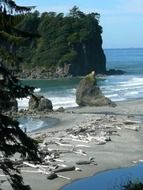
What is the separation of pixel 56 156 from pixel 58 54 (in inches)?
4469

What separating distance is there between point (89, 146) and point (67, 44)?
113 m

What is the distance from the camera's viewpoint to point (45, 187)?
26.3 metres

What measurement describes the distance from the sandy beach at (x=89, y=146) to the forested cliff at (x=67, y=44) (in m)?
86.2

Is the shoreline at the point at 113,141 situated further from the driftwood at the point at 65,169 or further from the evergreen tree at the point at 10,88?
the evergreen tree at the point at 10,88

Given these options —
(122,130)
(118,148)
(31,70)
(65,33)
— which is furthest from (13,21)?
(65,33)

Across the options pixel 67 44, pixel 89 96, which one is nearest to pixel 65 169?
pixel 89 96

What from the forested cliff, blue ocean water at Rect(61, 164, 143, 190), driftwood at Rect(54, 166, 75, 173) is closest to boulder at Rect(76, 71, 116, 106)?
blue ocean water at Rect(61, 164, 143, 190)

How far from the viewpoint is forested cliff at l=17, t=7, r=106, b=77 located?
14025 centimetres

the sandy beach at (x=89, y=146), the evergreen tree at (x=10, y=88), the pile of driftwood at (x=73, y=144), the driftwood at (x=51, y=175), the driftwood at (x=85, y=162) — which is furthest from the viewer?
the driftwood at (x=85, y=162)

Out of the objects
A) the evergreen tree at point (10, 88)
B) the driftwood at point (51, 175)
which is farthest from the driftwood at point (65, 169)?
the evergreen tree at point (10, 88)

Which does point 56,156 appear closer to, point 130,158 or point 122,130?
point 130,158

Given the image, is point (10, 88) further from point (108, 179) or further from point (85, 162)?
point (85, 162)

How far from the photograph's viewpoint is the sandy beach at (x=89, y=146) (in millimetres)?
28291

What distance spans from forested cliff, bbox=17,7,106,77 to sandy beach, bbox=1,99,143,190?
8621 centimetres
